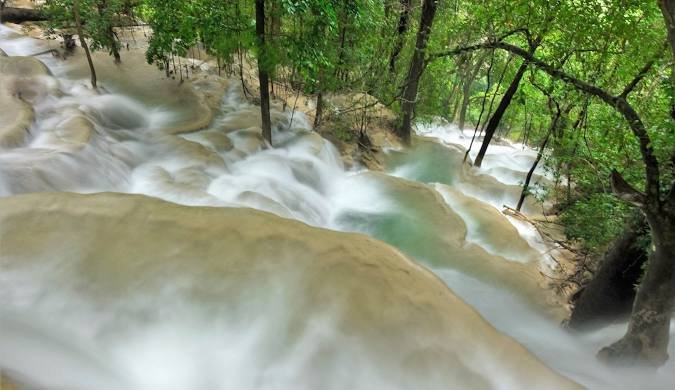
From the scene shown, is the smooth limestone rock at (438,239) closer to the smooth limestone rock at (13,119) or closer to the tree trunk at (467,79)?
the smooth limestone rock at (13,119)

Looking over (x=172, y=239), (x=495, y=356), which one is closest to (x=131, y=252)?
(x=172, y=239)

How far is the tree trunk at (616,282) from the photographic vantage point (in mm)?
4590

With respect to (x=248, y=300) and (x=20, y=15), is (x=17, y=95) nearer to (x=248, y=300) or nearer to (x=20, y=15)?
(x=248, y=300)

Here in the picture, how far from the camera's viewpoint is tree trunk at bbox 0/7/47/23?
11805 mm

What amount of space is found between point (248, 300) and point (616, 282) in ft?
14.9

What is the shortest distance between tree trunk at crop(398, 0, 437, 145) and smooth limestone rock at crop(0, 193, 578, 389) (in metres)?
6.87

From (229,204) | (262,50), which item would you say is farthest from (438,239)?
(262,50)

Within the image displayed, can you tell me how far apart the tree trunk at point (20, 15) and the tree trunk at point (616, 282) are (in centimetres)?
1535

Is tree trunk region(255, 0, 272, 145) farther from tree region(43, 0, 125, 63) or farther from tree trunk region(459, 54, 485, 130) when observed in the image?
tree trunk region(459, 54, 485, 130)

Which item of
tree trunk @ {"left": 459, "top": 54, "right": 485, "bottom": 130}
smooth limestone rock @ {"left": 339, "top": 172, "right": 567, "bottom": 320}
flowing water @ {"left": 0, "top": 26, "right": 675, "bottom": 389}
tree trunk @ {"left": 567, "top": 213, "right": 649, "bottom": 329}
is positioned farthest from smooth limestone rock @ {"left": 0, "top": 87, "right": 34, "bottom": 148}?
tree trunk @ {"left": 459, "top": 54, "right": 485, "bottom": 130}

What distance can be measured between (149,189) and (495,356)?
4.81 meters

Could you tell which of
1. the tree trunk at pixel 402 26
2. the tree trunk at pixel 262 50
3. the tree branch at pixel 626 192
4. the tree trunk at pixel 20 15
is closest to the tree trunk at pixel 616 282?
the tree branch at pixel 626 192

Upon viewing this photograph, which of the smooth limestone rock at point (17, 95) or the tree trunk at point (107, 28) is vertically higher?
the tree trunk at point (107, 28)

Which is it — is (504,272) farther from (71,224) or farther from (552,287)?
(71,224)
